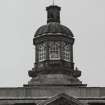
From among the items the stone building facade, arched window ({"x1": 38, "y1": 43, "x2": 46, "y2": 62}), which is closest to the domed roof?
the stone building facade

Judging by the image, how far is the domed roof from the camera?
Answer: 82062mm

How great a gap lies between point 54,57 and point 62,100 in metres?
10.4

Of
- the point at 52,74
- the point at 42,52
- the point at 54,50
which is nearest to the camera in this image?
the point at 52,74

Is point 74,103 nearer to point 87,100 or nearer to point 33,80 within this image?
point 87,100

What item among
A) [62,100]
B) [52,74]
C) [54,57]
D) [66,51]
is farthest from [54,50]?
[62,100]

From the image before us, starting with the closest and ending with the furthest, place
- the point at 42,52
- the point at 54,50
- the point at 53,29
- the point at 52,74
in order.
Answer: the point at 52,74 < the point at 54,50 < the point at 42,52 < the point at 53,29

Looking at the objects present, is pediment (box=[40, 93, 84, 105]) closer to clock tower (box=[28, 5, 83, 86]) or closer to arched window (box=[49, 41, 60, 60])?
clock tower (box=[28, 5, 83, 86])

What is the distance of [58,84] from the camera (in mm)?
78938

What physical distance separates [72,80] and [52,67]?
2.55 m

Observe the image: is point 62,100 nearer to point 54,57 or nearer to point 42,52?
point 54,57

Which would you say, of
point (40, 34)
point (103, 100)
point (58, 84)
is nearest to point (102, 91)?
point (103, 100)

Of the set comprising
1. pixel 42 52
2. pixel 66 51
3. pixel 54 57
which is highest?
pixel 66 51

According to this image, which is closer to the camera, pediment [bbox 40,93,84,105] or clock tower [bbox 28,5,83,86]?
pediment [bbox 40,93,84,105]

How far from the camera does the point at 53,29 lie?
8219 cm
